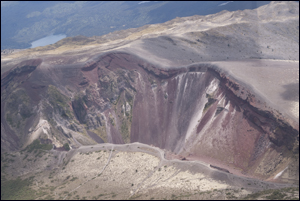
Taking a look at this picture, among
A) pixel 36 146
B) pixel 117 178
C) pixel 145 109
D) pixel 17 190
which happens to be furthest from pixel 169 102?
pixel 17 190

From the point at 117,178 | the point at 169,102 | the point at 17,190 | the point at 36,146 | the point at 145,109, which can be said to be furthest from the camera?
the point at 145,109

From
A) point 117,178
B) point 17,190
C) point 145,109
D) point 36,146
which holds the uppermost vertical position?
point 36,146

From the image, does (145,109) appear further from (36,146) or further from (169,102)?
(36,146)

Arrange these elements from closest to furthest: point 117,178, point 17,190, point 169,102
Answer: point 17,190
point 117,178
point 169,102

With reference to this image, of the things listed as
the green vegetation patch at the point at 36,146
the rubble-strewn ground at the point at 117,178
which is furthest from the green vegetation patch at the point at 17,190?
the green vegetation patch at the point at 36,146

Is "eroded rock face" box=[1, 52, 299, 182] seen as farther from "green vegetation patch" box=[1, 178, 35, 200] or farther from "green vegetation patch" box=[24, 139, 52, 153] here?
"green vegetation patch" box=[1, 178, 35, 200]

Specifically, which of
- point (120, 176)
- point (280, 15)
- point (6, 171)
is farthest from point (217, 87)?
point (280, 15)

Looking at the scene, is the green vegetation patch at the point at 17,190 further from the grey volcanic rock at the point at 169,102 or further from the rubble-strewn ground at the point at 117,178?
the grey volcanic rock at the point at 169,102
